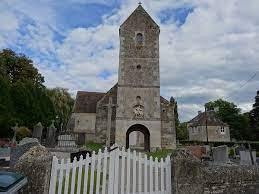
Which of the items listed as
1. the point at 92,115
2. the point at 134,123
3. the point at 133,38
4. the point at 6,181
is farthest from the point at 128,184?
the point at 92,115

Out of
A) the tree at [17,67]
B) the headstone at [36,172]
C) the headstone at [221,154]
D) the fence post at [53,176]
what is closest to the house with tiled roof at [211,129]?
the tree at [17,67]

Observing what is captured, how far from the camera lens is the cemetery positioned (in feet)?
18.3

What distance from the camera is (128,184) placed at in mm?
5707

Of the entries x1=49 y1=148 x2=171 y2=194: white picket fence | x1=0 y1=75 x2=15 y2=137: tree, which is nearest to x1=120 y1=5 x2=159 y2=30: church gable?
x1=0 y1=75 x2=15 y2=137: tree

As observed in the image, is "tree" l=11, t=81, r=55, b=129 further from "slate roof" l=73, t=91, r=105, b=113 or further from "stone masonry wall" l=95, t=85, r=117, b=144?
"stone masonry wall" l=95, t=85, r=117, b=144

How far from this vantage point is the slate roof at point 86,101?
117ft

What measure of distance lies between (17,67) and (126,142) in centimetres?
2375

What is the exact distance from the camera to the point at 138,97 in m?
28.0

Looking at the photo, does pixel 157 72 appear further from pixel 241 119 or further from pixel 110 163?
pixel 241 119

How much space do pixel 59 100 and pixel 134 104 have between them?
89.4ft

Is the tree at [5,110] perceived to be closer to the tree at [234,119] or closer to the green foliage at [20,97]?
A: the green foliage at [20,97]

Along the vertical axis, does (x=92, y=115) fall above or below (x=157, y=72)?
below

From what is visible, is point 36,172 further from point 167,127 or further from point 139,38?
point 139,38

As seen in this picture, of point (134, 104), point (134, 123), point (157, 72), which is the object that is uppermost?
point (157, 72)
